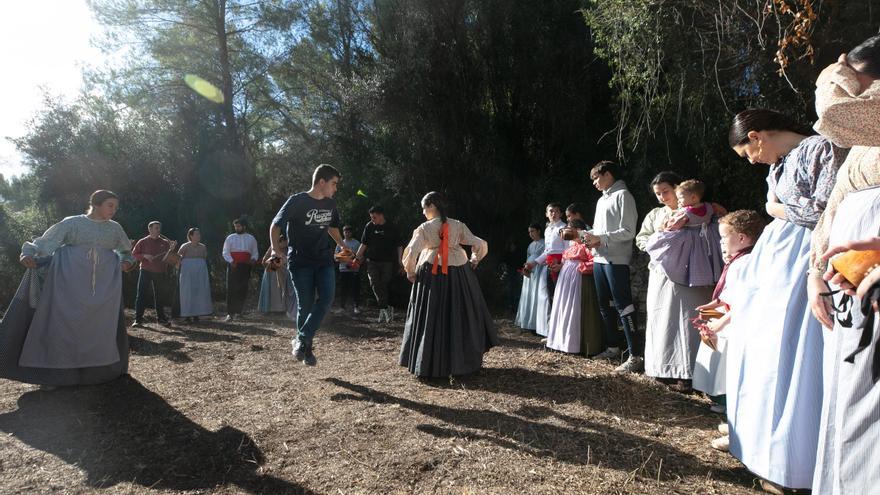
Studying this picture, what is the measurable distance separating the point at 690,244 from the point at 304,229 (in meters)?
3.24

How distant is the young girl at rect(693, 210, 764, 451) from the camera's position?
3186 millimetres

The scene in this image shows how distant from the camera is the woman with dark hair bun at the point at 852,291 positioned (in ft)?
5.20

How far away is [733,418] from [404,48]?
9827 mm

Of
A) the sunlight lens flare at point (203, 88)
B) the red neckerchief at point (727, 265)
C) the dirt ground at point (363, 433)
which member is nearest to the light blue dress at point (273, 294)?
the dirt ground at point (363, 433)

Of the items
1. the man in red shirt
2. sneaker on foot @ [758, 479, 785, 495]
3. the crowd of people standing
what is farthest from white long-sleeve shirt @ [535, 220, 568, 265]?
the man in red shirt

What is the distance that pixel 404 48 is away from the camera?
35.5 feet

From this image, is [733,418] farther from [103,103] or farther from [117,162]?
[103,103]

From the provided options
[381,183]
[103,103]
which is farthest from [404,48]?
[103,103]

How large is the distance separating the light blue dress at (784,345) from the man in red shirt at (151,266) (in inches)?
346

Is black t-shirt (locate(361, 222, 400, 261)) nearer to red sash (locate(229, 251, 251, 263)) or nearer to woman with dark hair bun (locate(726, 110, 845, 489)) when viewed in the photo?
red sash (locate(229, 251, 251, 263))

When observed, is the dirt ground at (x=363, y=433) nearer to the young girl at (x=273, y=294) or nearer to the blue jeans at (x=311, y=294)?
the blue jeans at (x=311, y=294)

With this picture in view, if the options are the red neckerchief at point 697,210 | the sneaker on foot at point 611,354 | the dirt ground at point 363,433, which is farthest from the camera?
the sneaker on foot at point 611,354

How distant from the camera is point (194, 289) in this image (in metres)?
9.25

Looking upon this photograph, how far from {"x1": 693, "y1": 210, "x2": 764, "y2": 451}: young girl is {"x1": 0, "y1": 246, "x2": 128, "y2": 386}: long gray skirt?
4733 millimetres
